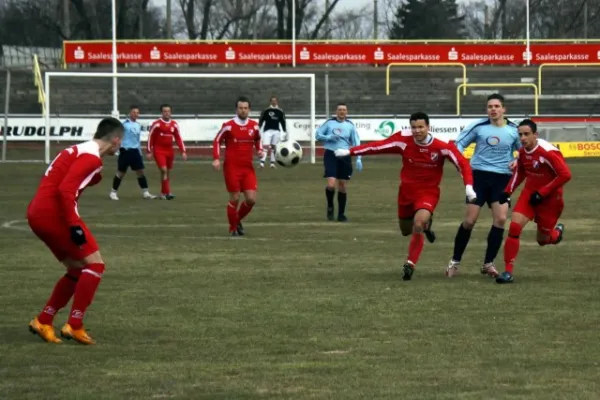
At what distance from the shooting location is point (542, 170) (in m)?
13.0

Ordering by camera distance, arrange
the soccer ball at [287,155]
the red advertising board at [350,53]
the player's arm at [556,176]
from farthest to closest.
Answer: the red advertising board at [350,53], the soccer ball at [287,155], the player's arm at [556,176]

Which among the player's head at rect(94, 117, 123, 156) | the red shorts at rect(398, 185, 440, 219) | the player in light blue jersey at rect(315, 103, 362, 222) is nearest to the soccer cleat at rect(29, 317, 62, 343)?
the player's head at rect(94, 117, 123, 156)

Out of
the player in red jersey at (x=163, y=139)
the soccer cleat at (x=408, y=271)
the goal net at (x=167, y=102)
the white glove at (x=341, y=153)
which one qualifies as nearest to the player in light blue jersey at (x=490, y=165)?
the soccer cleat at (x=408, y=271)

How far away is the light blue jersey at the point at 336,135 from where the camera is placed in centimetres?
2120

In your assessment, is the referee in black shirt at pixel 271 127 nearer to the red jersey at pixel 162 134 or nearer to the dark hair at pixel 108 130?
the red jersey at pixel 162 134

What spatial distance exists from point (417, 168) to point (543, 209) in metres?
1.33

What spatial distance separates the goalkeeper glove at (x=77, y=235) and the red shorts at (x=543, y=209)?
5315 mm

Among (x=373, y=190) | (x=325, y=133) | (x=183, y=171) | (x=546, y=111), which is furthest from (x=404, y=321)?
(x=546, y=111)

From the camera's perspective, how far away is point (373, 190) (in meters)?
28.3

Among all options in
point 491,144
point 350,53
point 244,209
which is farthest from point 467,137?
point 350,53

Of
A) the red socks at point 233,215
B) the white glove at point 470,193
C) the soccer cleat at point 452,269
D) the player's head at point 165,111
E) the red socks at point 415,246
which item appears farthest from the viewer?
the player's head at point 165,111

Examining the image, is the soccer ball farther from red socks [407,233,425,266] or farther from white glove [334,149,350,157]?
red socks [407,233,425,266]

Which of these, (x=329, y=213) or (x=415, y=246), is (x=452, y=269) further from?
(x=329, y=213)

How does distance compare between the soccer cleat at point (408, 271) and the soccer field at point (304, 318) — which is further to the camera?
the soccer cleat at point (408, 271)
